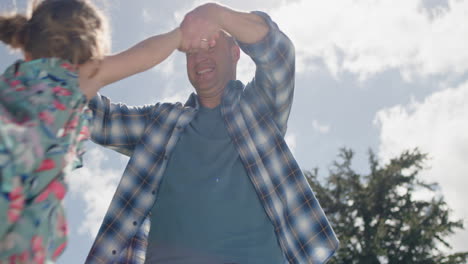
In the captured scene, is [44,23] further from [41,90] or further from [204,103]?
[204,103]

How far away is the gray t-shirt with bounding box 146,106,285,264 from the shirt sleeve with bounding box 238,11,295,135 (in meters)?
0.41

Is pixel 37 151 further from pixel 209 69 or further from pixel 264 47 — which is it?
pixel 209 69

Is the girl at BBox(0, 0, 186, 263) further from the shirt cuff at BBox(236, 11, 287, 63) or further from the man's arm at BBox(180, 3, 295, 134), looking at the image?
the shirt cuff at BBox(236, 11, 287, 63)

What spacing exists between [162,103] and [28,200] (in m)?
2.04

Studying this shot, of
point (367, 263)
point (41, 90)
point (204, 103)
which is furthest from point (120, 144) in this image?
point (367, 263)

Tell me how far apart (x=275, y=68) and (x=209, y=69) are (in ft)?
2.19

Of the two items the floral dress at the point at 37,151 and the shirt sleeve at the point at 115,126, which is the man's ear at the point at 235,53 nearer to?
the shirt sleeve at the point at 115,126

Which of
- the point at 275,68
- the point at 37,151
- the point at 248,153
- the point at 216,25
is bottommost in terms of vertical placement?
the point at 37,151

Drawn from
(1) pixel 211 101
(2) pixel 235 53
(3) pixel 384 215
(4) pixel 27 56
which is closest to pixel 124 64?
(4) pixel 27 56

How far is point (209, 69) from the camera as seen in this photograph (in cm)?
364

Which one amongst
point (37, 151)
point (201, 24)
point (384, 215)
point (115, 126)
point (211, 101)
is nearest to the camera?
point (37, 151)

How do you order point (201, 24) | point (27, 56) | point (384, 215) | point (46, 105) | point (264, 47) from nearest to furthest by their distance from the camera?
point (46, 105) → point (27, 56) → point (201, 24) → point (264, 47) → point (384, 215)

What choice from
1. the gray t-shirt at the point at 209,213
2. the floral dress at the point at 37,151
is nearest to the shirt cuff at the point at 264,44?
the gray t-shirt at the point at 209,213

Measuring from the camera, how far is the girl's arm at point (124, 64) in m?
2.03
